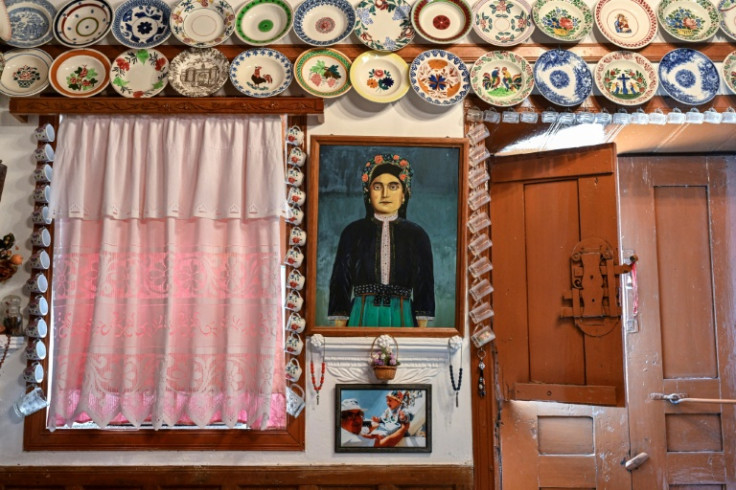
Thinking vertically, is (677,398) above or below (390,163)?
below

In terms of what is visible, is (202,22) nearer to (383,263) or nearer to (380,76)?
(380,76)

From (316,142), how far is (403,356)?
99 centimetres

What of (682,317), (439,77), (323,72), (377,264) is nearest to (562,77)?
(439,77)

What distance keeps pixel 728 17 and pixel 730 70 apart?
0.86 feet

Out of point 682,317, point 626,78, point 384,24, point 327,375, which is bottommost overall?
point 327,375

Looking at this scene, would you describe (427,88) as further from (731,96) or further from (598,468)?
(598,468)

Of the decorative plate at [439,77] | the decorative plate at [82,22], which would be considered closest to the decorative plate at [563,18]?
the decorative plate at [439,77]

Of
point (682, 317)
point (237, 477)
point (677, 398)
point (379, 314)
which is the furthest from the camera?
point (682, 317)

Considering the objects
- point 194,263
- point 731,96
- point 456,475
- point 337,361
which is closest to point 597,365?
point 456,475

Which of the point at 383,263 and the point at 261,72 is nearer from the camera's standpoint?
the point at 383,263

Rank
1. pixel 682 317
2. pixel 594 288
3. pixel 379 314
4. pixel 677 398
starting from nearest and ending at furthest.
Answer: pixel 379 314 < pixel 594 288 < pixel 677 398 < pixel 682 317

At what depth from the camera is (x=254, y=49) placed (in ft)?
11.2

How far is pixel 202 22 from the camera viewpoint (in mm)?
3430

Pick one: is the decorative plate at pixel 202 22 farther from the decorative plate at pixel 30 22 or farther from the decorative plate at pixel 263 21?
the decorative plate at pixel 30 22
